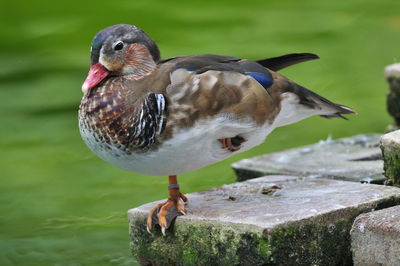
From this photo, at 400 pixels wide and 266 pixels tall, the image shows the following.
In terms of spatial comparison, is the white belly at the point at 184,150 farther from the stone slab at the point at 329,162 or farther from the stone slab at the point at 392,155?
the stone slab at the point at 329,162

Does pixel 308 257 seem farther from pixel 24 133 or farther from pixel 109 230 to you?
pixel 24 133

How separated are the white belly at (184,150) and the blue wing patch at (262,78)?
6.2 inches

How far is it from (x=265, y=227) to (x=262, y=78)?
591 mm

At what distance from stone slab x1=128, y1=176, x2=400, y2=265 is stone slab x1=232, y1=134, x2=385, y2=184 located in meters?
0.44

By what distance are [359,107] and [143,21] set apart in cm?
245

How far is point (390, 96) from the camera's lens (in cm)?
502

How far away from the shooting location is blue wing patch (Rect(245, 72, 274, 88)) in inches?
129

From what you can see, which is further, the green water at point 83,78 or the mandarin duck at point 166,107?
the green water at point 83,78

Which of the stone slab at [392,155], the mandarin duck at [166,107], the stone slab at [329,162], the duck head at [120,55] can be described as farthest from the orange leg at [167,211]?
the stone slab at [329,162]

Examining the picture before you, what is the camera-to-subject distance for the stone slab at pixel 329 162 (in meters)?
3.90

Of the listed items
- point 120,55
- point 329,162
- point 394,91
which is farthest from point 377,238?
point 394,91

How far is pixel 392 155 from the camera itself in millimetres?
3352

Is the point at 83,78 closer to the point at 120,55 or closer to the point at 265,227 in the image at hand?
the point at 120,55

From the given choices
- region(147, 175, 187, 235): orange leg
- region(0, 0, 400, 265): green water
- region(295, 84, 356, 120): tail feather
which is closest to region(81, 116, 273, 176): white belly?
region(147, 175, 187, 235): orange leg
